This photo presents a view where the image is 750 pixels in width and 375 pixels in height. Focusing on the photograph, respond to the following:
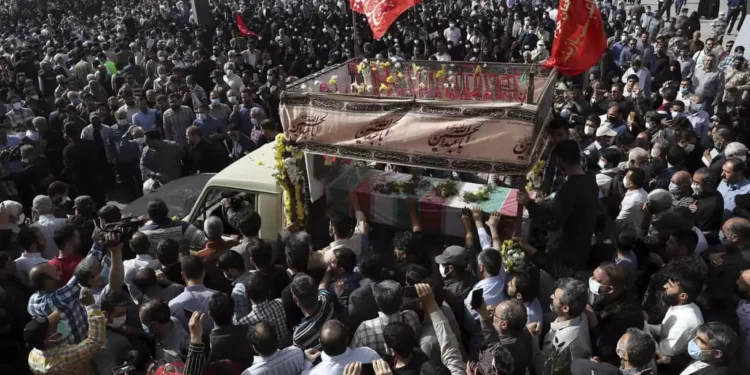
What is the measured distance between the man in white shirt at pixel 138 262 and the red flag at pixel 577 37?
154 inches

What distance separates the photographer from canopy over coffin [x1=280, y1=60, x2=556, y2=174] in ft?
15.1

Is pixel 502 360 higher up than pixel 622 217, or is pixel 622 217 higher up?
pixel 502 360

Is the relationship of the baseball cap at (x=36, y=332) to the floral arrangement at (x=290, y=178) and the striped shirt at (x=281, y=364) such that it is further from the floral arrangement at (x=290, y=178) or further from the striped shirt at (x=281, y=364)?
the floral arrangement at (x=290, y=178)

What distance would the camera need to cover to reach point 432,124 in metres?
4.84

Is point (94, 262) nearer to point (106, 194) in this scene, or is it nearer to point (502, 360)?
point (502, 360)

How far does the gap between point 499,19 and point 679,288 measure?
16244mm

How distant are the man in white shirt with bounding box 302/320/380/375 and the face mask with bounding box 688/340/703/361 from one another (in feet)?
6.24

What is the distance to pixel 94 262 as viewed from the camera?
455 cm

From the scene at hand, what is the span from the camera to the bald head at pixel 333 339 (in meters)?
3.59

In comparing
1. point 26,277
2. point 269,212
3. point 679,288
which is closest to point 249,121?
point 269,212

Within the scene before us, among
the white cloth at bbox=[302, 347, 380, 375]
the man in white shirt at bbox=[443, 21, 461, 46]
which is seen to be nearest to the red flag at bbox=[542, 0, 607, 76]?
the white cloth at bbox=[302, 347, 380, 375]

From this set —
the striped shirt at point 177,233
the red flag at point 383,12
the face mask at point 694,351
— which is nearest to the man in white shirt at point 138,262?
the striped shirt at point 177,233

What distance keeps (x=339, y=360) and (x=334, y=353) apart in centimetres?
6

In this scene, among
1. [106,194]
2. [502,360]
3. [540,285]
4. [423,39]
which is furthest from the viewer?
[423,39]
